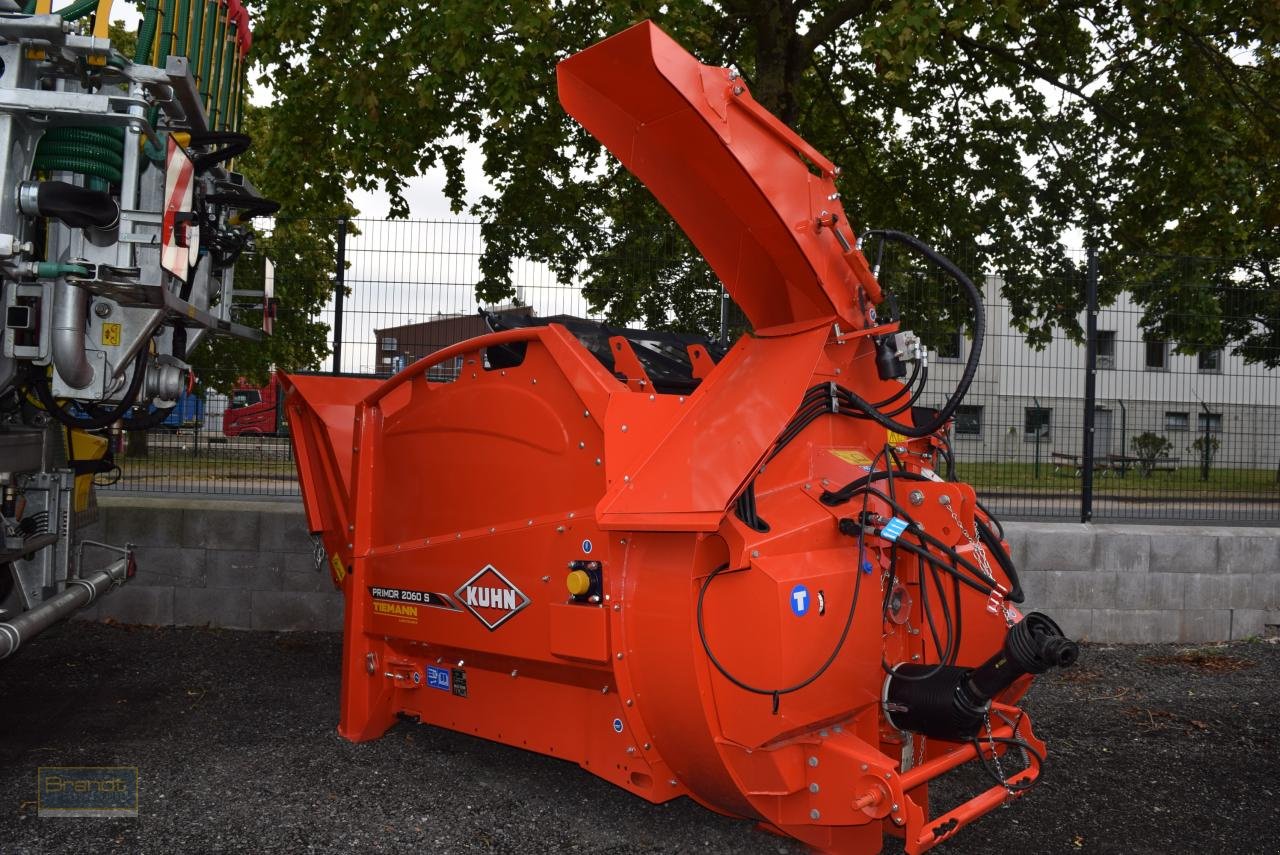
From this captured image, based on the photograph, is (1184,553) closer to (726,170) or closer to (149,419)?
(726,170)

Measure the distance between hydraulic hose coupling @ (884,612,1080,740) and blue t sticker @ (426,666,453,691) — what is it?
5.82 feet

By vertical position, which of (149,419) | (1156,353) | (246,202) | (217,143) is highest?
(217,143)

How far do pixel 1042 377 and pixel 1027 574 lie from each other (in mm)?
1422

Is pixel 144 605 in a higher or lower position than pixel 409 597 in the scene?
lower

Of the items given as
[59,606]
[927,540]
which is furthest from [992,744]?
[59,606]

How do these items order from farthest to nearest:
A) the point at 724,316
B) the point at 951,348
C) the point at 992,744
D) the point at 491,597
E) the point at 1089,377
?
the point at 1089,377 → the point at 724,316 → the point at 951,348 → the point at 491,597 → the point at 992,744

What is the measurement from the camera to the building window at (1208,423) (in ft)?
24.1

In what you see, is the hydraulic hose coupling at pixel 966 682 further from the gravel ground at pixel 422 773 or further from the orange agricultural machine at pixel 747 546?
the gravel ground at pixel 422 773

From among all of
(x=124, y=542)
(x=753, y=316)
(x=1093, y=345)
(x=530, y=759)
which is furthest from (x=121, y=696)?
(x=1093, y=345)

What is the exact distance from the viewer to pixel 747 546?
9.61 feet

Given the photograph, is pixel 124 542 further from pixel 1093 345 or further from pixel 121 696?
pixel 1093 345

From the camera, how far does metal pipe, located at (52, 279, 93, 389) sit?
11.0 ft

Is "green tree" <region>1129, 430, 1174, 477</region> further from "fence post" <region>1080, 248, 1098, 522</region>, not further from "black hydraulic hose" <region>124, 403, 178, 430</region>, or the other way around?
"black hydraulic hose" <region>124, 403, 178, 430</region>

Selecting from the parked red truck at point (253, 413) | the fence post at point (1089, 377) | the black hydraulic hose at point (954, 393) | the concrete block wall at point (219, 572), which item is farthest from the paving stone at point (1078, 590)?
the parked red truck at point (253, 413)
